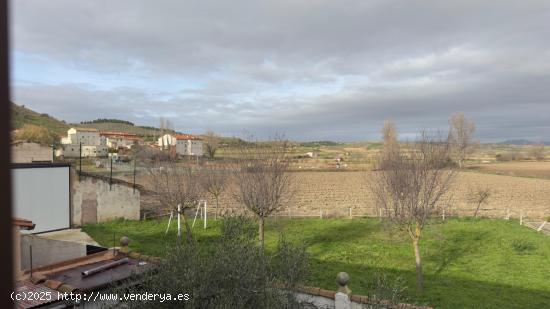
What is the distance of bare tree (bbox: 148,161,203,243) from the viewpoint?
16.6 metres

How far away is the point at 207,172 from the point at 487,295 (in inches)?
588

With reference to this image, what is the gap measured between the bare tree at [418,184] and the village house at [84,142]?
63427 mm

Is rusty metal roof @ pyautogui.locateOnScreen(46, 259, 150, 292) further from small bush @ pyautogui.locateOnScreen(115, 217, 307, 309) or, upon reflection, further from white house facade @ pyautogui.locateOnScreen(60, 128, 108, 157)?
white house facade @ pyautogui.locateOnScreen(60, 128, 108, 157)

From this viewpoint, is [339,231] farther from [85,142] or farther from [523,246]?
[85,142]

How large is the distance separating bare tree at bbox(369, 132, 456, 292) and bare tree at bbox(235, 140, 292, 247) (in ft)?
13.5

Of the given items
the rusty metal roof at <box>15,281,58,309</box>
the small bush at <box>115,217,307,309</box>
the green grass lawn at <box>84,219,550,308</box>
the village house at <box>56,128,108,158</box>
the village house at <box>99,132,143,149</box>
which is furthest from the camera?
the village house at <box>99,132,143,149</box>

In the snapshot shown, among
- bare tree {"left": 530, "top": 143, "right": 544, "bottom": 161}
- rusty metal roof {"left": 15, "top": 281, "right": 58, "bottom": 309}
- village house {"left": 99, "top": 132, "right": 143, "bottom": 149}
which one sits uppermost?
village house {"left": 99, "top": 132, "right": 143, "bottom": 149}

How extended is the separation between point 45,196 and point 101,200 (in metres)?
3.39

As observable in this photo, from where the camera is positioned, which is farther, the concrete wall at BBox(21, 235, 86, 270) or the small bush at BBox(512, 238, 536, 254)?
the small bush at BBox(512, 238, 536, 254)

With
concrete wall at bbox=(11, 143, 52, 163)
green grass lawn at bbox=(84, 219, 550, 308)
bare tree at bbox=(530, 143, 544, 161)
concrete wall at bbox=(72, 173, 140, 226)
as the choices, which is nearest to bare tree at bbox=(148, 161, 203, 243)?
green grass lawn at bbox=(84, 219, 550, 308)

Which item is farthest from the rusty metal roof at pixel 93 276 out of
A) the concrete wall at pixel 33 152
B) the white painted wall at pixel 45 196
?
the concrete wall at pixel 33 152

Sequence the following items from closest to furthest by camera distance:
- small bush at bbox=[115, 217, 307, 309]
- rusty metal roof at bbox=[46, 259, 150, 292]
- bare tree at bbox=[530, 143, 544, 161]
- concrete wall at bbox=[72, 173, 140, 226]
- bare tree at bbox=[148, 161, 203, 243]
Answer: small bush at bbox=[115, 217, 307, 309]
rusty metal roof at bbox=[46, 259, 150, 292]
bare tree at bbox=[148, 161, 203, 243]
concrete wall at bbox=[72, 173, 140, 226]
bare tree at bbox=[530, 143, 544, 161]

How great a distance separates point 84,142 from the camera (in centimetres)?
8556

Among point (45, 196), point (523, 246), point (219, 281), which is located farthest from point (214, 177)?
point (219, 281)
